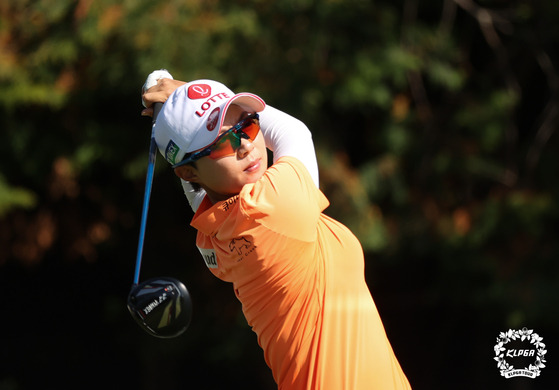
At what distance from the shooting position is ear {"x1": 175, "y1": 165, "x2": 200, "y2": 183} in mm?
1562

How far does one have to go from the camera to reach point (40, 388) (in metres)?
5.85

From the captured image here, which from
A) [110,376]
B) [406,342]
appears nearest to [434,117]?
[406,342]

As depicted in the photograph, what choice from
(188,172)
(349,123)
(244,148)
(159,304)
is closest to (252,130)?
(244,148)

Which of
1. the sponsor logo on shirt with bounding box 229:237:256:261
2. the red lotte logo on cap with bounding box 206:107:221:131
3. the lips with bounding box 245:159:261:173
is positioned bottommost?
the sponsor logo on shirt with bounding box 229:237:256:261

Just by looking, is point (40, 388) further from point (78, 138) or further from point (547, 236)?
point (547, 236)

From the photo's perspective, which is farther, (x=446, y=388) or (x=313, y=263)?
(x=446, y=388)

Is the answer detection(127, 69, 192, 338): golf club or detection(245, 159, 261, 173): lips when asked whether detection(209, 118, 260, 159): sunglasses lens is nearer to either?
detection(245, 159, 261, 173): lips

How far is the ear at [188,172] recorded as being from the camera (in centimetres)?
156

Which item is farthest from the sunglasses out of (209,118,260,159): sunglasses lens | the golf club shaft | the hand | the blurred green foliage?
the blurred green foliage

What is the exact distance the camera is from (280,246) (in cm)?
144

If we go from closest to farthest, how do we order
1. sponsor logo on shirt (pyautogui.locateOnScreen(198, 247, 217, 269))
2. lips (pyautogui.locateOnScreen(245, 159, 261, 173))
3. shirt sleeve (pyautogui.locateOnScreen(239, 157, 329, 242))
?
shirt sleeve (pyautogui.locateOnScreen(239, 157, 329, 242))
lips (pyautogui.locateOnScreen(245, 159, 261, 173))
sponsor logo on shirt (pyautogui.locateOnScreen(198, 247, 217, 269))

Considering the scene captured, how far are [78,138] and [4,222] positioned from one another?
2.82ft

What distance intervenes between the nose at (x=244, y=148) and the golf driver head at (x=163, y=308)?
336 mm

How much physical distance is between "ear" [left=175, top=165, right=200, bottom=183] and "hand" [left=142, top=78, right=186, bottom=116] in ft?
0.65
